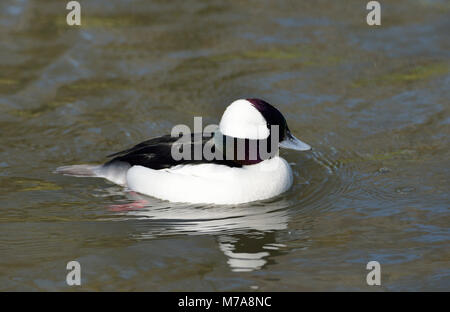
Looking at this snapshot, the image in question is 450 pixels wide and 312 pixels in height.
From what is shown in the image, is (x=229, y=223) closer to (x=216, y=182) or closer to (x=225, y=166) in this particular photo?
(x=216, y=182)

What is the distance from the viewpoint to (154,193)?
8305 mm

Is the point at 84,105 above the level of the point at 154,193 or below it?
above

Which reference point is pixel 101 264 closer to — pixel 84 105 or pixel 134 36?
pixel 84 105

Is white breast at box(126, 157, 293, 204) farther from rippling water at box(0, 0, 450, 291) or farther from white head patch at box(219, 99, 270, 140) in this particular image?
white head patch at box(219, 99, 270, 140)

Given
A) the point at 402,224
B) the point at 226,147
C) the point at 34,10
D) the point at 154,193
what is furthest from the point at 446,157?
the point at 34,10

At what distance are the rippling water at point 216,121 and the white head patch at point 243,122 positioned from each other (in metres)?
0.78

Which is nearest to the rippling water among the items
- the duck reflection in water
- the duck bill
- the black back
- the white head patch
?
the duck reflection in water

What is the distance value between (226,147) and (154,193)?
952 millimetres

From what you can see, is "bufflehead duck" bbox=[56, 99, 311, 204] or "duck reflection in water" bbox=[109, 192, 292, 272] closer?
"duck reflection in water" bbox=[109, 192, 292, 272]

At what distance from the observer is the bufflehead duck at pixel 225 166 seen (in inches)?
313

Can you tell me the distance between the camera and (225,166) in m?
7.99

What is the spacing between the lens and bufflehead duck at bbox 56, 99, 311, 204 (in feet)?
26.1

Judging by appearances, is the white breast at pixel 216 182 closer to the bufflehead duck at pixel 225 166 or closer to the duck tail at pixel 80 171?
the bufflehead duck at pixel 225 166
